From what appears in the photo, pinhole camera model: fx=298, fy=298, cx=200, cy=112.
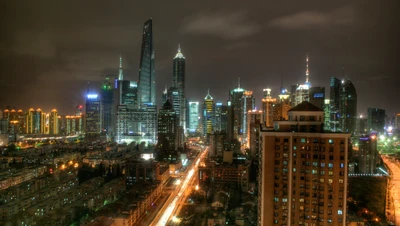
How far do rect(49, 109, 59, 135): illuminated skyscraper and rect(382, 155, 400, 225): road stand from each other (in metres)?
27.5

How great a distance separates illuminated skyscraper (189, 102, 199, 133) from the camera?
3431cm

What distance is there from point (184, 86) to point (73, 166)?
60.4 ft

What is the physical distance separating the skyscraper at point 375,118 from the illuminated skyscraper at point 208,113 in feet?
41.1

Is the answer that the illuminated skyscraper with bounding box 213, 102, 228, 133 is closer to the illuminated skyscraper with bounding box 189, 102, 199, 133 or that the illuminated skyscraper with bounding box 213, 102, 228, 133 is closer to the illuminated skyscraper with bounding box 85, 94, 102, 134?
the illuminated skyscraper with bounding box 189, 102, 199, 133

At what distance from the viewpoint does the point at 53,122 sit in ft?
95.2

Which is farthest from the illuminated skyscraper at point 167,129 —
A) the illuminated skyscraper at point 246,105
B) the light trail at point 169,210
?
the light trail at point 169,210

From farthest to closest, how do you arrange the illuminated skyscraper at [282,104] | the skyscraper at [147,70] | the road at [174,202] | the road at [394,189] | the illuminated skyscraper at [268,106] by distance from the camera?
the skyscraper at [147,70] → the illuminated skyscraper at [268,106] → the illuminated skyscraper at [282,104] → the road at [394,189] → the road at [174,202]

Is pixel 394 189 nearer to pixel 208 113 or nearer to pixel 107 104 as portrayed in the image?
pixel 208 113

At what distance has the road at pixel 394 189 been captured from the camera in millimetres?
8602

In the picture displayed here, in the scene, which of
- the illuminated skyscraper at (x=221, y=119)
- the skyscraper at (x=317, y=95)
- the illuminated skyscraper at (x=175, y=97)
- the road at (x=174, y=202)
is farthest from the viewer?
the illuminated skyscraper at (x=175, y=97)

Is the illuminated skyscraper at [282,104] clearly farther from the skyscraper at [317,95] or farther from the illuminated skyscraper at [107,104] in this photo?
the illuminated skyscraper at [107,104]

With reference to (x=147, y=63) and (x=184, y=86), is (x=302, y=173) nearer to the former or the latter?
(x=147, y=63)

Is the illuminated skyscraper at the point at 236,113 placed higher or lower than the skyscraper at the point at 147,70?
lower

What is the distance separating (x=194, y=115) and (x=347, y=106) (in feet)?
64.5
